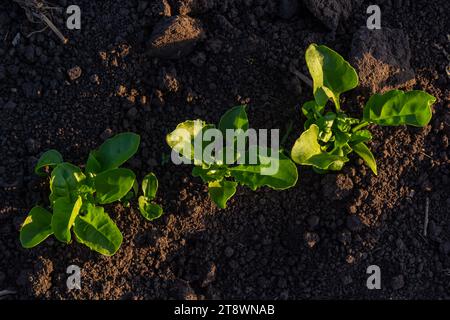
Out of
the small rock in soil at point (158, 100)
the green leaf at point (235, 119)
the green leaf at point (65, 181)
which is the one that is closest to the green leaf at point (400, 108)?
the green leaf at point (235, 119)

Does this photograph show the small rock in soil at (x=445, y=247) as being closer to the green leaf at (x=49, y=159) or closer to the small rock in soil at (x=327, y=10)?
the small rock in soil at (x=327, y=10)

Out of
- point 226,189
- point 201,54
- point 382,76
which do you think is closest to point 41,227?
point 226,189

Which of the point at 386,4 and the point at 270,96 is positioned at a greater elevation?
the point at 386,4

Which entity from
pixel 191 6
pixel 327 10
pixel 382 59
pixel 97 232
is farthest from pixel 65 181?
pixel 382 59

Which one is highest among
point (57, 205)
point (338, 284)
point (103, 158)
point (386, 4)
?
point (386, 4)

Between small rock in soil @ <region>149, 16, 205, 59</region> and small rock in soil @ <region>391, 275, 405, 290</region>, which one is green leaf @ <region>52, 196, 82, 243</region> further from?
small rock in soil @ <region>391, 275, 405, 290</region>

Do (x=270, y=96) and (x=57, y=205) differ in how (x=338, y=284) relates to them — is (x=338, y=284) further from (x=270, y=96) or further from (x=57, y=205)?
(x=57, y=205)

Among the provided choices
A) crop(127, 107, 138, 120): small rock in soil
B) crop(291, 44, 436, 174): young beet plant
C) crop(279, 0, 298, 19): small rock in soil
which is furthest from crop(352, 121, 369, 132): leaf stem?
crop(127, 107, 138, 120): small rock in soil
